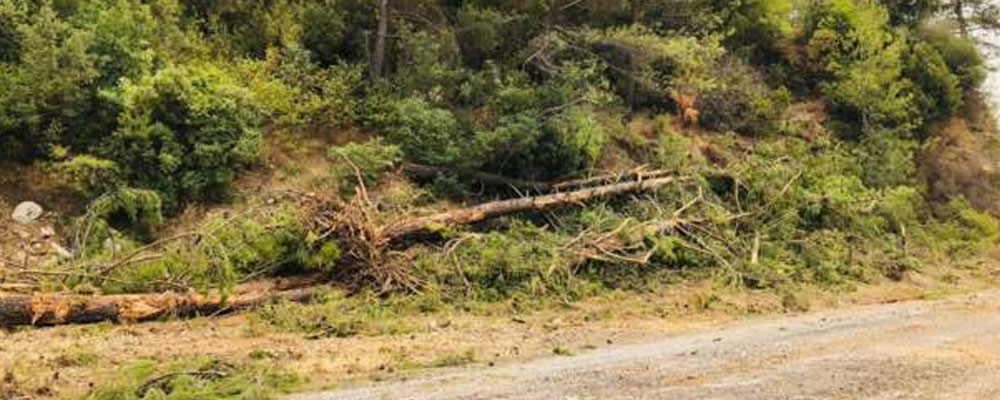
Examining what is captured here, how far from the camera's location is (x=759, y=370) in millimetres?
7645

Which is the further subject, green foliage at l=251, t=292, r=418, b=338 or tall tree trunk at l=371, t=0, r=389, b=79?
tall tree trunk at l=371, t=0, r=389, b=79

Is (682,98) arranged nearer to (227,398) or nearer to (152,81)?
(152,81)

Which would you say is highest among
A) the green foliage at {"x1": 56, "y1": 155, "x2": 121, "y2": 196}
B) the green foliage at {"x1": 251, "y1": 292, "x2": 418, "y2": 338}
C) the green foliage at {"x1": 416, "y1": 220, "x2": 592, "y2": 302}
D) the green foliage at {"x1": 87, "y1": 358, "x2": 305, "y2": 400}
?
the green foliage at {"x1": 87, "y1": 358, "x2": 305, "y2": 400}

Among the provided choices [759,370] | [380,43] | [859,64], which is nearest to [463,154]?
[380,43]

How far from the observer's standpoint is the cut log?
880 cm

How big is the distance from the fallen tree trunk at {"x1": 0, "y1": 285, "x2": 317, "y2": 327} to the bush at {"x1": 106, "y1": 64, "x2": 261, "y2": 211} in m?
2.72

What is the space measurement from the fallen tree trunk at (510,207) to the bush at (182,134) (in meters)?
3.02

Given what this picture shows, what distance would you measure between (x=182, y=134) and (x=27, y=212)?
2.31m

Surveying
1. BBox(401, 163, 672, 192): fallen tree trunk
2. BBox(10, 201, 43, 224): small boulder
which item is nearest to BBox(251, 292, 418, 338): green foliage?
BBox(10, 201, 43, 224): small boulder

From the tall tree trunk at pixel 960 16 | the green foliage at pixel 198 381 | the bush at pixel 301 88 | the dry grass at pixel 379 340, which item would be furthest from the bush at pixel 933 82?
the green foliage at pixel 198 381

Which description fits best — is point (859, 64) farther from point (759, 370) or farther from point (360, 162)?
point (759, 370)

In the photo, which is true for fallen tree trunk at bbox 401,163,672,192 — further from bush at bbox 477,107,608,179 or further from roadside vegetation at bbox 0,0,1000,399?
bush at bbox 477,107,608,179

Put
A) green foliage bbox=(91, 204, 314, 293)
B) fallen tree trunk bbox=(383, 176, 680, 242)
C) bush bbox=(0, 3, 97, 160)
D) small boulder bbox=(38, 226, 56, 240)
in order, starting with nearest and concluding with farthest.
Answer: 1. green foliage bbox=(91, 204, 314, 293)
2. small boulder bbox=(38, 226, 56, 240)
3. bush bbox=(0, 3, 97, 160)
4. fallen tree trunk bbox=(383, 176, 680, 242)

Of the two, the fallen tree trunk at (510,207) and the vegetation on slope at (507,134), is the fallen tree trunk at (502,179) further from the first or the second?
the fallen tree trunk at (510,207)
